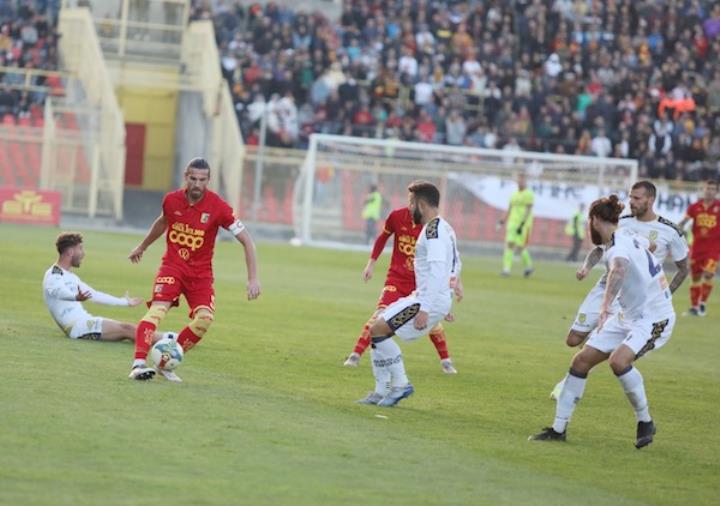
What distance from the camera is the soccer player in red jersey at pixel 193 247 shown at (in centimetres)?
1253

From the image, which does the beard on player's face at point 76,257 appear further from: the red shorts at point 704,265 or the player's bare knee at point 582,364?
the red shorts at point 704,265

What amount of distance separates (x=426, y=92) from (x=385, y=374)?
1404 inches

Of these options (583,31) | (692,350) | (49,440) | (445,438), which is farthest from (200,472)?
(583,31)

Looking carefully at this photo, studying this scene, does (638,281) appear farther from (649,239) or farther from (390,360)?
(649,239)

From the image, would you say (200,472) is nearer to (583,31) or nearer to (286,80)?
(286,80)

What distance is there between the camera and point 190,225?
12688 mm

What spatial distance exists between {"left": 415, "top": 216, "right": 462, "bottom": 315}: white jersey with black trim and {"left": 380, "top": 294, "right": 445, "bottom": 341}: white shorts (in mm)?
75

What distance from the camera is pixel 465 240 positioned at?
139 feet

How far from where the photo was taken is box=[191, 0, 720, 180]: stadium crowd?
45750mm

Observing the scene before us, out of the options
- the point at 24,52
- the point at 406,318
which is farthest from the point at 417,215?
the point at 24,52

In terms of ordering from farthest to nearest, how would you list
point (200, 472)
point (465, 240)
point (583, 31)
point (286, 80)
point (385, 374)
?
point (583, 31), point (286, 80), point (465, 240), point (385, 374), point (200, 472)

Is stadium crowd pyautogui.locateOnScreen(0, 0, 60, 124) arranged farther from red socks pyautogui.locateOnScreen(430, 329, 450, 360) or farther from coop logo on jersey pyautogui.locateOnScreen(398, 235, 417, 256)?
coop logo on jersey pyautogui.locateOnScreen(398, 235, 417, 256)

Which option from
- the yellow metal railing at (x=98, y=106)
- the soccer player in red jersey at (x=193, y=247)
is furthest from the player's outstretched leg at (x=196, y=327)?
the yellow metal railing at (x=98, y=106)

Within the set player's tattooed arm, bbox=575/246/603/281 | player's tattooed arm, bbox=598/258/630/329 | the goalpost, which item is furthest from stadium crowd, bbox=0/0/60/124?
player's tattooed arm, bbox=598/258/630/329
